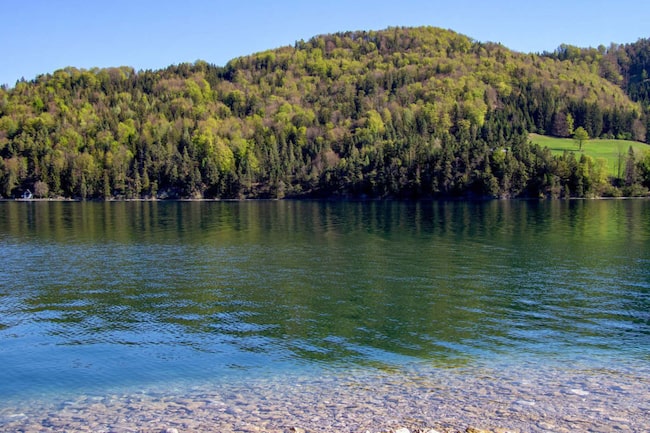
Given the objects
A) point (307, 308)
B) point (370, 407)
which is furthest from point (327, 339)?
point (370, 407)

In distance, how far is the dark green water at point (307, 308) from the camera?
20188mm

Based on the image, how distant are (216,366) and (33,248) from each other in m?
43.7

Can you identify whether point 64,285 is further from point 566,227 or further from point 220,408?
point 566,227

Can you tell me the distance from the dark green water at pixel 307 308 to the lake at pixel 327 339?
128mm

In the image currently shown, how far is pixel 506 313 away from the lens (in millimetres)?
27672

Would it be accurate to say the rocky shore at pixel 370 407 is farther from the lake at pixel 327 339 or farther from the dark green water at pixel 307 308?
the dark green water at pixel 307 308

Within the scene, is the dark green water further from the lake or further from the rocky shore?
the rocky shore

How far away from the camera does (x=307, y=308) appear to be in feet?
95.3

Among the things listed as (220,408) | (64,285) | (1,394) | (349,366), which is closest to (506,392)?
(349,366)

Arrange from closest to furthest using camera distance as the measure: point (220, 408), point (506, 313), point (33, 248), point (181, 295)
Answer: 1. point (220, 408)
2. point (506, 313)
3. point (181, 295)
4. point (33, 248)

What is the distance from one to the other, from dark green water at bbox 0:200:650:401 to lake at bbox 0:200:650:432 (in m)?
0.13

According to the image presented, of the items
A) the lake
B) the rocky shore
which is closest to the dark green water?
the lake

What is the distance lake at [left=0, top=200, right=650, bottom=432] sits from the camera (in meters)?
15.4

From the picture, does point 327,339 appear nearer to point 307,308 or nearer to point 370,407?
point 307,308
